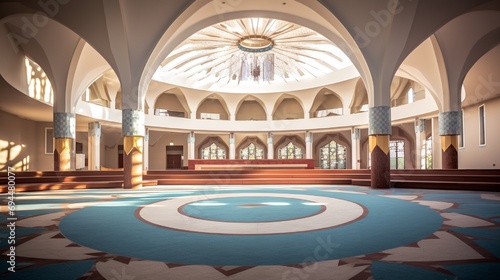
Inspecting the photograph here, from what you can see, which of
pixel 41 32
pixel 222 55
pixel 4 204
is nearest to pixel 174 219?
pixel 4 204

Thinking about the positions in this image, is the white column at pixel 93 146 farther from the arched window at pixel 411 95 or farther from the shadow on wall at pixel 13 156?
the arched window at pixel 411 95

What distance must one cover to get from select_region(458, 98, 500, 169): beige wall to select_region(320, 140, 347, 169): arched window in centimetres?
1076

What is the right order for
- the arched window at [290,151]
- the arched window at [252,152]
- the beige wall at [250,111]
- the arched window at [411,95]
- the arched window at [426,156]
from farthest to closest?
the arched window at [252,152] < the beige wall at [250,111] < the arched window at [290,151] < the arched window at [411,95] < the arched window at [426,156]

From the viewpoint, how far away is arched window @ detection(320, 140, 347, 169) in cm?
2744

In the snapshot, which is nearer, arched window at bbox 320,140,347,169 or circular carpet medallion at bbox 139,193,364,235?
circular carpet medallion at bbox 139,193,364,235

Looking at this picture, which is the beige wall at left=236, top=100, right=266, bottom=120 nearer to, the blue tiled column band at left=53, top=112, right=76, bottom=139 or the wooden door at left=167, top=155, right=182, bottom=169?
the wooden door at left=167, top=155, right=182, bottom=169

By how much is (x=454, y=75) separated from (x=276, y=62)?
9810mm

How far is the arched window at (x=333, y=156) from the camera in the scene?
90.0ft

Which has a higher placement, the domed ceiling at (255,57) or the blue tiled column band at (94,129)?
the domed ceiling at (255,57)

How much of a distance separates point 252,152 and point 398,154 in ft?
41.0

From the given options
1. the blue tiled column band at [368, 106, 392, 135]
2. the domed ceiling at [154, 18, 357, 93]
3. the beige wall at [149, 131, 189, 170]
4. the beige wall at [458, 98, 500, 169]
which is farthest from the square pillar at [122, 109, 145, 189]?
the beige wall at [149, 131, 189, 170]

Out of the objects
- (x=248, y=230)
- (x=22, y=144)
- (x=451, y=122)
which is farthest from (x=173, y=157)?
(x=248, y=230)

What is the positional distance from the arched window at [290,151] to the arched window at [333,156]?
6.98 feet

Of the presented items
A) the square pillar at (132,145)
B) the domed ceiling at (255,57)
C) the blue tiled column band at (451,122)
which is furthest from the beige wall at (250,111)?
the square pillar at (132,145)
